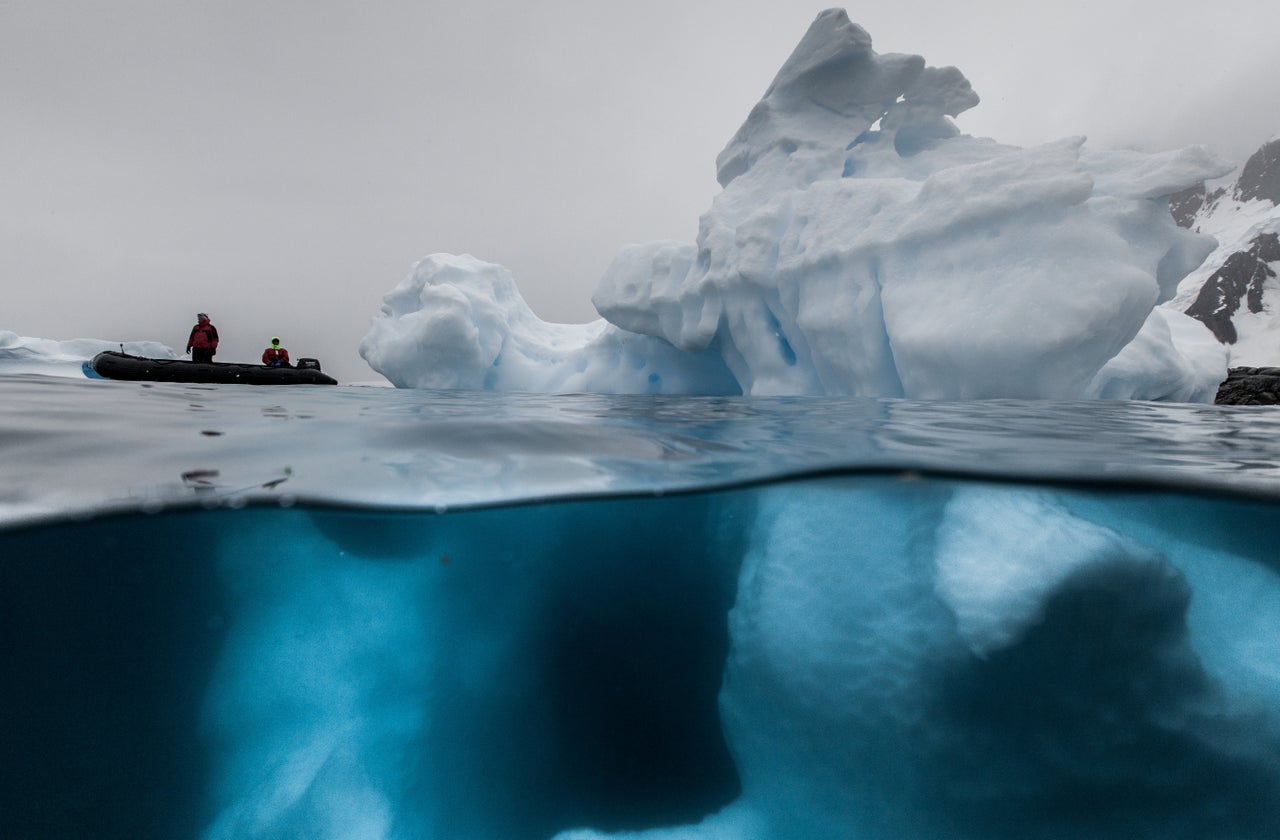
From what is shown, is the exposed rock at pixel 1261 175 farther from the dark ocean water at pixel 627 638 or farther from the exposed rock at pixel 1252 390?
the dark ocean water at pixel 627 638

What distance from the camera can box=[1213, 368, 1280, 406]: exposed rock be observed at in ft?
39.4

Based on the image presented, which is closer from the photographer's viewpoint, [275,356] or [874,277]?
[874,277]

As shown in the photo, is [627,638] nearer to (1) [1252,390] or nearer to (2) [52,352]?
(1) [1252,390]

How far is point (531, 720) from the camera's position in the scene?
217 centimetres

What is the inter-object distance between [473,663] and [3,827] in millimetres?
1226

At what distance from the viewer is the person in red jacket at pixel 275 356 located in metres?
11.7

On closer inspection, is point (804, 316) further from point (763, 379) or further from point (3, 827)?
point (3, 827)

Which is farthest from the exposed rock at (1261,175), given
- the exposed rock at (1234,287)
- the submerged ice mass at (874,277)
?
the submerged ice mass at (874,277)

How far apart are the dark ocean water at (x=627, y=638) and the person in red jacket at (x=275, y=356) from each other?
10.6 m

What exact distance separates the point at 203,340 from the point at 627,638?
39.8 ft

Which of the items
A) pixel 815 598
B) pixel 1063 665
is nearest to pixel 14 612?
pixel 815 598

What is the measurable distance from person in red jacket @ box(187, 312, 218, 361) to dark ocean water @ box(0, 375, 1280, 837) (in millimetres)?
10353

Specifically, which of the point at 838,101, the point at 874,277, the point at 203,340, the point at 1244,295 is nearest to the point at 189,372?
the point at 203,340

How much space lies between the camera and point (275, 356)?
Result: 1189 cm
